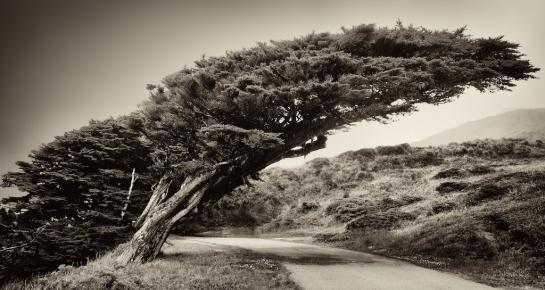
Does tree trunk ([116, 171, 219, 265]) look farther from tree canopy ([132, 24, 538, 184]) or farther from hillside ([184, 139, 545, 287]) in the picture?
hillside ([184, 139, 545, 287])

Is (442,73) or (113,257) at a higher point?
(442,73)

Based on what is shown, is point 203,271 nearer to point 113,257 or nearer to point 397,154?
point 113,257

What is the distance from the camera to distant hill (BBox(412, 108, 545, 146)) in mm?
82594

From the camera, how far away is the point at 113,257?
11602 millimetres

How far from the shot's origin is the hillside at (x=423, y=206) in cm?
1059

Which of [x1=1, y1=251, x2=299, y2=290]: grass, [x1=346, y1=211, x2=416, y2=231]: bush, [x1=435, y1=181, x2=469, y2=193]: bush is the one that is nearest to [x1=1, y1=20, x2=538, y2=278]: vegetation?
[x1=1, y1=251, x2=299, y2=290]: grass

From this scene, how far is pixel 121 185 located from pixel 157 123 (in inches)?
161

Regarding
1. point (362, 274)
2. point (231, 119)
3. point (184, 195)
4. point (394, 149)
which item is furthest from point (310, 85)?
point (394, 149)

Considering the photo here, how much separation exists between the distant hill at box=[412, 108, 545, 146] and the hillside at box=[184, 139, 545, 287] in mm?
→ 56714

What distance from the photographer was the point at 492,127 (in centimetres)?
9262

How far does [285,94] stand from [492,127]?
99288 mm

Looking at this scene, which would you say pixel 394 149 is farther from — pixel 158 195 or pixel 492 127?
pixel 492 127

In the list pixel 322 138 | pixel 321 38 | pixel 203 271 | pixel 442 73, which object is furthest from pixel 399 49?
pixel 203 271

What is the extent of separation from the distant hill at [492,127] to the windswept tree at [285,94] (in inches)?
3064
